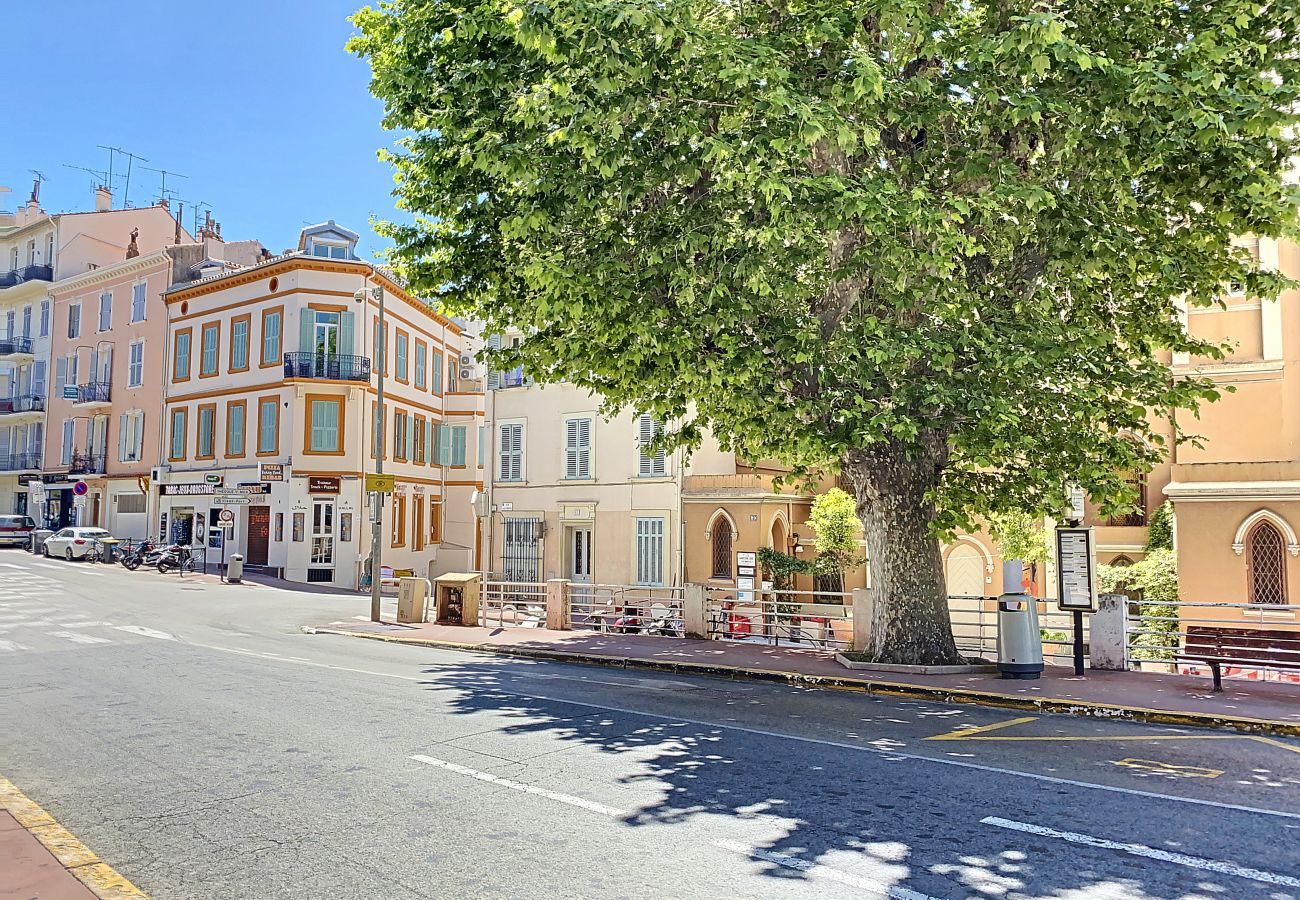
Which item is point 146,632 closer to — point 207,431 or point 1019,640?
point 1019,640

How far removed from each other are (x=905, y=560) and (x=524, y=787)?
802cm

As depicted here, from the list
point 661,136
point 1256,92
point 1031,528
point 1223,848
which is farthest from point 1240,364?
point 1223,848

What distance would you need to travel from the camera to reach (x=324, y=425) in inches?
1436

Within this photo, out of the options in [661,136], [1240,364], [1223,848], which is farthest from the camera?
[1240,364]

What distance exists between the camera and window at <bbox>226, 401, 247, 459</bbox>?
37.6 m

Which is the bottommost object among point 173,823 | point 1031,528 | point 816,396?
point 173,823

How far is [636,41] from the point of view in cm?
1036

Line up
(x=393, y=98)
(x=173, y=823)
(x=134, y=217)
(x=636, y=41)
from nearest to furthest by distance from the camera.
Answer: (x=173, y=823), (x=636, y=41), (x=393, y=98), (x=134, y=217)

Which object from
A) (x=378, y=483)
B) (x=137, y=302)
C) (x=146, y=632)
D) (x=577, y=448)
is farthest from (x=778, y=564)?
(x=137, y=302)

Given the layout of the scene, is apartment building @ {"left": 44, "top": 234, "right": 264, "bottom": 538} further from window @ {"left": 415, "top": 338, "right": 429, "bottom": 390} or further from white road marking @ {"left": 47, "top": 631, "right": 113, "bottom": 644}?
white road marking @ {"left": 47, "top": 631, "right": 113, "bottom": 644}

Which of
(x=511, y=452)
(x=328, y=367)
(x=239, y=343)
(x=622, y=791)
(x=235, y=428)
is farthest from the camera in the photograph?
(x=239, y=343)

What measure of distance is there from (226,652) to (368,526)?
71.3 feet

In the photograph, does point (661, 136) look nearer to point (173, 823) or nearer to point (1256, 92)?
point (1256, 92)

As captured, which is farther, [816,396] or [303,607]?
[303,607]
